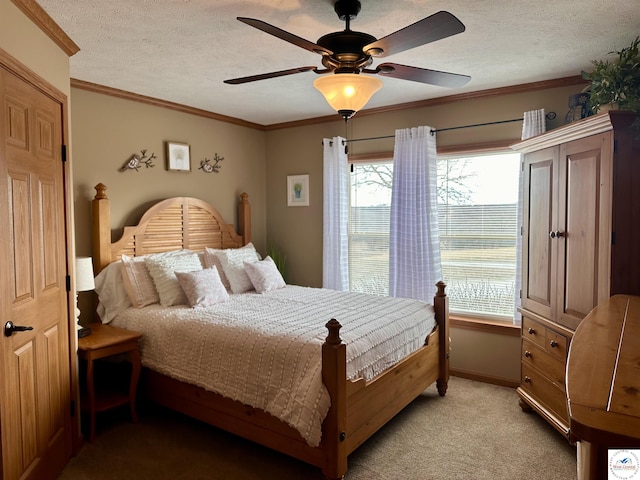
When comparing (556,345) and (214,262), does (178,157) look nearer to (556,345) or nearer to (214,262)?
(214,262)

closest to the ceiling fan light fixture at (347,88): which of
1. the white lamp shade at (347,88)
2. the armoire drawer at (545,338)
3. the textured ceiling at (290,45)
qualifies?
the white lamp shade at (347,88)

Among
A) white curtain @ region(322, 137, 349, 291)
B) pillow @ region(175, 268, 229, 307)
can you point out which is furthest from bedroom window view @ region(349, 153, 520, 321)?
pillow @ region(175, 268, 229, 307)

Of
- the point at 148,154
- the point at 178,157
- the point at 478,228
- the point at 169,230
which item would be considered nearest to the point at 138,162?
the point at 148,154

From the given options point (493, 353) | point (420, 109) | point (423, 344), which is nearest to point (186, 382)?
point (423, 344)

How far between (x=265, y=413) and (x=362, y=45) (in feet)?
6.89

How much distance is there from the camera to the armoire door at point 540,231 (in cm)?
300

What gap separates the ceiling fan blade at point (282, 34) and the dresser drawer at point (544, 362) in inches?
94.1

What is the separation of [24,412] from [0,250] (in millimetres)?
841

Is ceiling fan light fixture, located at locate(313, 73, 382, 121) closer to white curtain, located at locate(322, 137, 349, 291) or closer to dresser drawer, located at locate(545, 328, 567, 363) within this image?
dresser drawer, located at locate(545, 328, 567, 363)

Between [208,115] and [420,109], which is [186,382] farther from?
[420,109]

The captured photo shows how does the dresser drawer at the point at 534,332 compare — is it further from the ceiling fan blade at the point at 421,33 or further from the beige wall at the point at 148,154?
the beige wall at the point at 148,154

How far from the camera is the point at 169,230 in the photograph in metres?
4.30

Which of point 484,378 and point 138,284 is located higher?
point 138,284

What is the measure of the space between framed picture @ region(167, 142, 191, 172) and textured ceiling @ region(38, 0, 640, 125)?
22.5 inches
